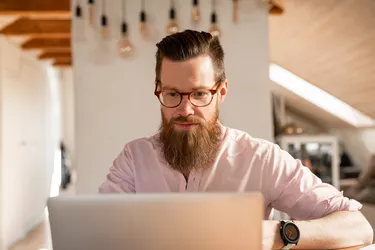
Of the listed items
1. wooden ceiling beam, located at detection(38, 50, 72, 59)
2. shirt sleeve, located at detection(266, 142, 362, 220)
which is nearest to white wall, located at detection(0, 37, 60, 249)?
wooden ceiling beam, located at detection(38, 50, 72, 59)

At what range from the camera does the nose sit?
1.61m

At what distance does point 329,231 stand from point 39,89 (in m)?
5.37

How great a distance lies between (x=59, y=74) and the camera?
912cm

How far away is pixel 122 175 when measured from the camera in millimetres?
1801

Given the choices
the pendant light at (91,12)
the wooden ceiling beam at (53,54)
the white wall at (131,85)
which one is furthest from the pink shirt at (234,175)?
the wooden ceiling beam at (53,54)

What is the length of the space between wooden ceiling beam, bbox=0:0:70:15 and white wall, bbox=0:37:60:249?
0.93 metres

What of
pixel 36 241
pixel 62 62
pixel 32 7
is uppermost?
pixel 62 62

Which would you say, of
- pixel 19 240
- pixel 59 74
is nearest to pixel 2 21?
Result: pixel 19 240

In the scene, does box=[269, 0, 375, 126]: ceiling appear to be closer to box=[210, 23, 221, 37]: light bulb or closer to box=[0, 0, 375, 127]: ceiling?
box=[0, 0, 375, 127]: ceiling

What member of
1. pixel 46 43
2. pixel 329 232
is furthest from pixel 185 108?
pixel 46 43

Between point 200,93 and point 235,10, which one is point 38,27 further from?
point 200,93

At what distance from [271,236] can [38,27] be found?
3.96 metres

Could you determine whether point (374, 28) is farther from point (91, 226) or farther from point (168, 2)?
point (91, 226)

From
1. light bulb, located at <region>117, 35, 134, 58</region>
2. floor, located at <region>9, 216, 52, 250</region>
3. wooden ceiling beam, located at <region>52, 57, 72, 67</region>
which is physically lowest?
floor, located at <region>9, 216, 52, 250</region>
